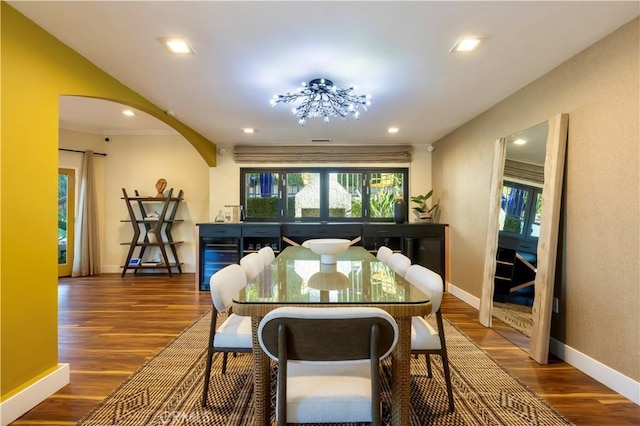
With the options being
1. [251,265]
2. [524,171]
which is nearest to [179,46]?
[251,265]

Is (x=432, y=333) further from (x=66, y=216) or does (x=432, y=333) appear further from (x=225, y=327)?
(x=66, y=216)

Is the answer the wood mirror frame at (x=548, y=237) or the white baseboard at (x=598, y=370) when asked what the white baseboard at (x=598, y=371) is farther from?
the wood mirror frame at (x=548, y=237)

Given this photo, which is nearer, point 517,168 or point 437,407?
point 437,407

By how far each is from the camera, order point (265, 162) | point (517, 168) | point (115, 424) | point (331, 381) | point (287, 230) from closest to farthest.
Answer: point (331, 381), point (115, 424), point (517, 168), point (287, 230), point (265, 162)

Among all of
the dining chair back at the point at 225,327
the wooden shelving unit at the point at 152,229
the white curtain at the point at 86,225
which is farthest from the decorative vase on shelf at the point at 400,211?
the white curtain at the point at 86,225

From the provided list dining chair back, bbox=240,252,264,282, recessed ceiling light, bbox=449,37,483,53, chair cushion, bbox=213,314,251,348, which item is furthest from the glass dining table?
recessed ceiling light, bbox=449,37,483,53

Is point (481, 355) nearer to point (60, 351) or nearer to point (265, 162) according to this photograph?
point (60, 351)

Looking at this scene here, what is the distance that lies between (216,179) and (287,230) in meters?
1.59

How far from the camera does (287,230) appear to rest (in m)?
4.74

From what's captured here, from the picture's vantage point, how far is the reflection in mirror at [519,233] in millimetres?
2639

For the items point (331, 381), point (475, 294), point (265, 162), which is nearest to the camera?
point (331, 381)

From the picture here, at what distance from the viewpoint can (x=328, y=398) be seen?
1.13 m

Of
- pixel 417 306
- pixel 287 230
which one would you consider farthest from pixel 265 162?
pixel 417 306

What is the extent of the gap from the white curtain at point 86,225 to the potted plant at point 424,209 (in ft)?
17.9
